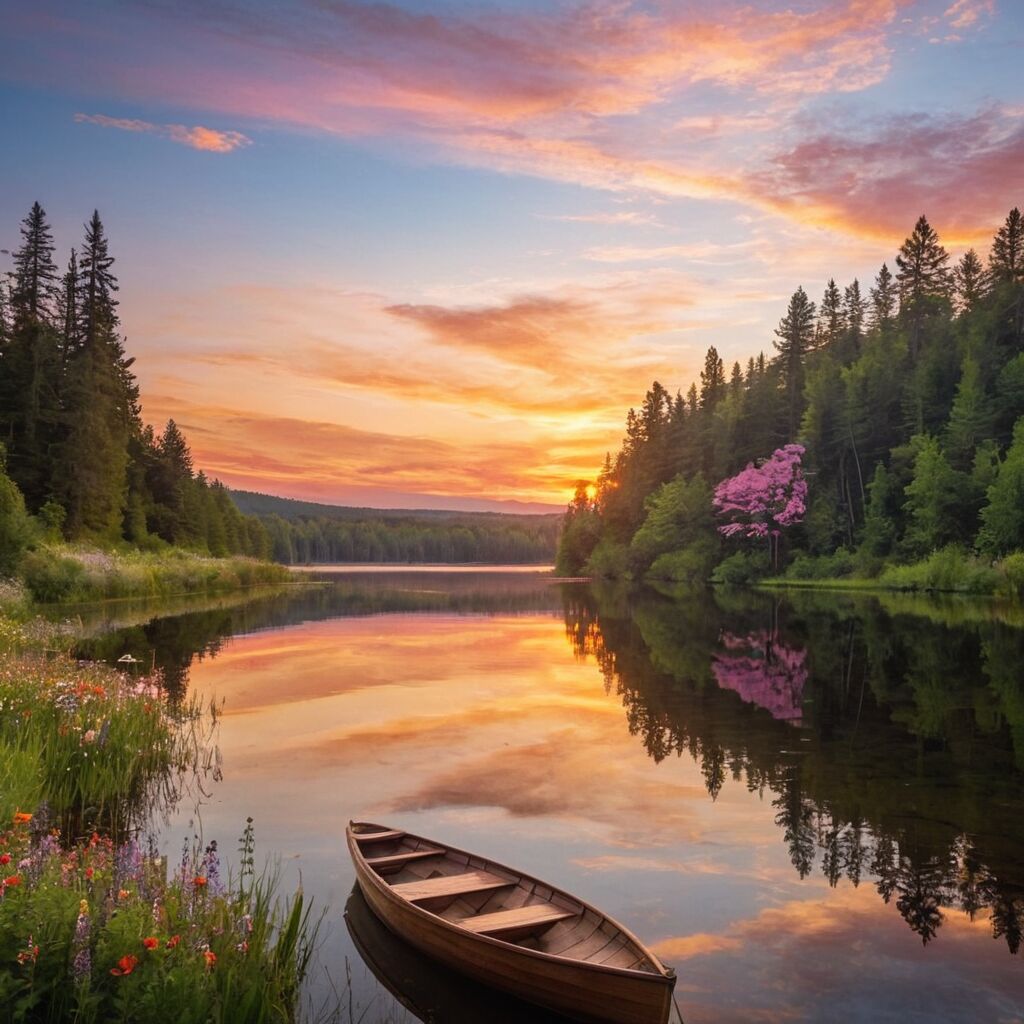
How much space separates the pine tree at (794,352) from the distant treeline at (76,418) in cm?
6284

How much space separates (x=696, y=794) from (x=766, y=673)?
13861 millimetres

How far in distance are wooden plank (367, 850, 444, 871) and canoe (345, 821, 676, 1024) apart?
0.01 meters

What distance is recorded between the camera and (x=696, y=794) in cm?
1527

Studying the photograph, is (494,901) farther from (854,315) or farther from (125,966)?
(854,315)

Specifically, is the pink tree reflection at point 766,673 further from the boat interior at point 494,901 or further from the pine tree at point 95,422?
the pine tree at point 95,422

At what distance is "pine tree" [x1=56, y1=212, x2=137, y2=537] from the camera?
214 ft

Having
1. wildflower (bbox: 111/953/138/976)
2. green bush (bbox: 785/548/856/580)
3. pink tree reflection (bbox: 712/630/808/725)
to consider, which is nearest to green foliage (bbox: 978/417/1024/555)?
green bush (bbox: 785/548/856/580)

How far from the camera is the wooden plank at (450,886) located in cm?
905

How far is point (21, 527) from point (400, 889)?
4037cm

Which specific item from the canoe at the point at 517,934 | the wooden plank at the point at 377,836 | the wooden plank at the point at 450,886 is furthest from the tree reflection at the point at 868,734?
the wooden plank at the point at 377,836

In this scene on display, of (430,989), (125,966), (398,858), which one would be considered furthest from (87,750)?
(125,966)

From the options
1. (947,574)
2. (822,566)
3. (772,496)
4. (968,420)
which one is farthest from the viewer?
(772,496)

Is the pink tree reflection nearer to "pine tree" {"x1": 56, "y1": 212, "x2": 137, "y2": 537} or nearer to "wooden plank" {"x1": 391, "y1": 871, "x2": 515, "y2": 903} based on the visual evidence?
"wooden plank" {"x1": 391, "y1": 871, "x2": 515, "y2": 903}

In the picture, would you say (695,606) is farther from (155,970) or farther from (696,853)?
(155,970)
